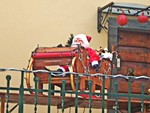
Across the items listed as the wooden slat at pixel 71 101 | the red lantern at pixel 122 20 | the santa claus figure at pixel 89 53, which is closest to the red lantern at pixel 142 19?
the red lantern at pixel 122 20

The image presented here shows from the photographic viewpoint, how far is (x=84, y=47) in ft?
20.8

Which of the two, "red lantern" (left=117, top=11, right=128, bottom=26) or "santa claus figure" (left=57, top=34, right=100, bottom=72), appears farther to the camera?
"red lantern" (left=117, top=11, right=128, bottom=26)

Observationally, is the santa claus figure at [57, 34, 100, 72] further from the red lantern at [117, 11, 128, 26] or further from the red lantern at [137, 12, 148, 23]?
the red lantern at [137, 12, 148, 23]

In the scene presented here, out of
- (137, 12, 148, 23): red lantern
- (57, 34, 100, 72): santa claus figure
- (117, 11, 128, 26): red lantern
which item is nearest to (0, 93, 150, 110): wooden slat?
(57, 34, 100, 72): santa claus figure

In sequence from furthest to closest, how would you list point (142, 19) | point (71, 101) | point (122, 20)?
point (142, 19) → point (122, 20) → point (71, 101)

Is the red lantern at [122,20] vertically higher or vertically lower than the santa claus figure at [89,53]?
higher

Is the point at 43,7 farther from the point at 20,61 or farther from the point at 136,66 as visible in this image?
the point at 136,66

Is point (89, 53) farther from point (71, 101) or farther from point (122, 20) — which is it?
point (122, 20)

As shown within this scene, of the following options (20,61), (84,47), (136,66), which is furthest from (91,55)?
(136,66)

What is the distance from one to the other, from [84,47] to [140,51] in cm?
257

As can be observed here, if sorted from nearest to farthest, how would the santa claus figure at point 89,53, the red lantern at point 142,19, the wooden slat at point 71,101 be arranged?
the wooden slat at point 71,101, the santa claus figure at point 89,53, the red lantern at point 142,19

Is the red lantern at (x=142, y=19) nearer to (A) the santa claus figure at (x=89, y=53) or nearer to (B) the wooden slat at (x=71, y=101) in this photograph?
(A) the santa claus figure at (x=89, y=53)

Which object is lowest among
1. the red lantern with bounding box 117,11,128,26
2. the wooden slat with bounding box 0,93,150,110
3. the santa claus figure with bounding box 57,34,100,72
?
the wooden slat with bounding box 0,93,150,110

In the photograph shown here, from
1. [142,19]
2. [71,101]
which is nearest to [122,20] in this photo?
[142,19]
